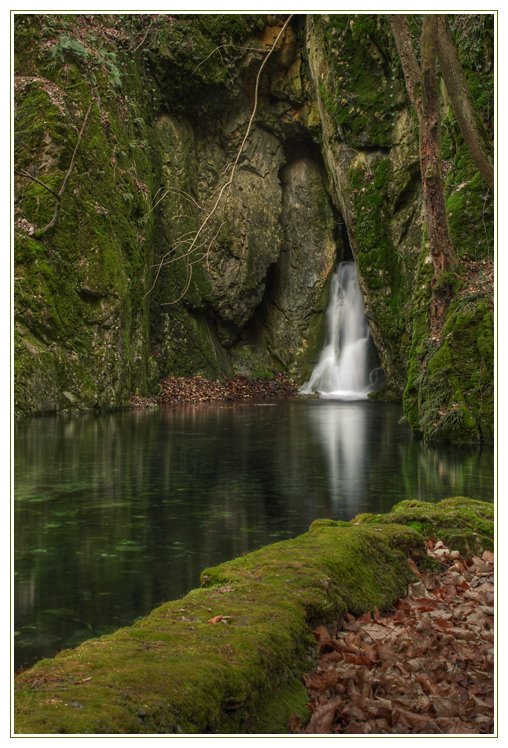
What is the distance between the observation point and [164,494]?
8.96 metres

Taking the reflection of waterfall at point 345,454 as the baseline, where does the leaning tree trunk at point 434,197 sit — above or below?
above

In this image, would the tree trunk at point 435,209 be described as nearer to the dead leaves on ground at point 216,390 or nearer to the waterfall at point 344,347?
the dead leaves on ground at point 216,390

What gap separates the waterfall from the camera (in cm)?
3016

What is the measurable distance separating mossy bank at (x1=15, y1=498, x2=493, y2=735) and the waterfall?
25217 mm

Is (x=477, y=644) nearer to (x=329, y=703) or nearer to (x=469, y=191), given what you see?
(x=329, y=703)

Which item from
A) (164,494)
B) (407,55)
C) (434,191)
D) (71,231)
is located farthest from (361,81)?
(164,494)

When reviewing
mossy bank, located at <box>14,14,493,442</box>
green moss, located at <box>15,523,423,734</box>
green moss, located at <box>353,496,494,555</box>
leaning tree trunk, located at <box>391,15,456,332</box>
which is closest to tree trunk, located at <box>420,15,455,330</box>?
leaning tree trunk, located at <box>391,15,456,332</box>

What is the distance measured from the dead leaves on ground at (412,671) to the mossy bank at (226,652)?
0.10m

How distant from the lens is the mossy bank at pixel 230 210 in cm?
1497

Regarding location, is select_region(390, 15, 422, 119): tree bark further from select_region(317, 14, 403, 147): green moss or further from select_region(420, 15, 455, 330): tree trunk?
select_region(317, 14, 403, 147): green moss

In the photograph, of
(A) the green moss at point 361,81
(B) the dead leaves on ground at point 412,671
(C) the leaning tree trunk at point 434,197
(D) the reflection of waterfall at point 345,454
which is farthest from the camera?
(A) the green moss at point 361,81

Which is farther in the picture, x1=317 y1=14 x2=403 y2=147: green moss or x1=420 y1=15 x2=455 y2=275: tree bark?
x1=317 y1=14 x2=403 y2=147: green moss

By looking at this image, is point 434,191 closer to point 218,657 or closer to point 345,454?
point 345,454

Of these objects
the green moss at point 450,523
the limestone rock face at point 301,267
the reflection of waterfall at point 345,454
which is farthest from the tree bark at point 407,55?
the limestone rock face at point 301,267
